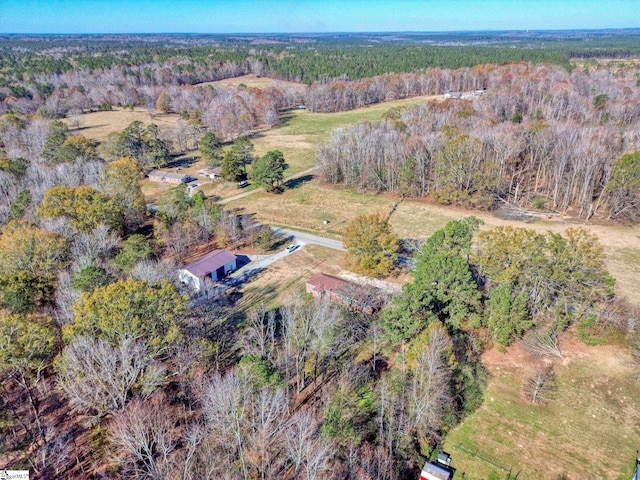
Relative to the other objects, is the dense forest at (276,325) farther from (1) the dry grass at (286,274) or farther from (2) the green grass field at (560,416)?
(1) the dry grass at (286,274)

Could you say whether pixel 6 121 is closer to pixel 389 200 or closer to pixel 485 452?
pixel 389 200

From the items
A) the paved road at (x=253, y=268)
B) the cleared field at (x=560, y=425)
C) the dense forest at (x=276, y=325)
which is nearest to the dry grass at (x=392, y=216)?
the dense forest at (x=276, y=325)

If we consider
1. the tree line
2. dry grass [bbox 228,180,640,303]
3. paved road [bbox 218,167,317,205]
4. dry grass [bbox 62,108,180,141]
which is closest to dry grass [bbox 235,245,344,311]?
dry grass [bbox 228,180,640,303]

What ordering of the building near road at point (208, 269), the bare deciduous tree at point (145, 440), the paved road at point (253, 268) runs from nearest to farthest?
the bare deciduous tree at point (145, 440), the building near road at point (208, 269), the paved road at point (253, 268)

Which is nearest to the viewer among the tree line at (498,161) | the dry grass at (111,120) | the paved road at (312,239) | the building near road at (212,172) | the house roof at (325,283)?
the house roof at (325,283)

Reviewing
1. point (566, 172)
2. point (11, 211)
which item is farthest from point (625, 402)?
point (11, 211)

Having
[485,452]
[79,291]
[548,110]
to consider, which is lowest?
[485,452]

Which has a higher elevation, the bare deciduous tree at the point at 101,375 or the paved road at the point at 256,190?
the bare deciduous tree at the point at 101,375

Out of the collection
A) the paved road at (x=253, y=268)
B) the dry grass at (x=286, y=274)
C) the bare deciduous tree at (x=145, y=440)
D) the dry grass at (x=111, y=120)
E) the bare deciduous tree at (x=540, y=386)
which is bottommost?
the paved road at (x=253, y=268)
